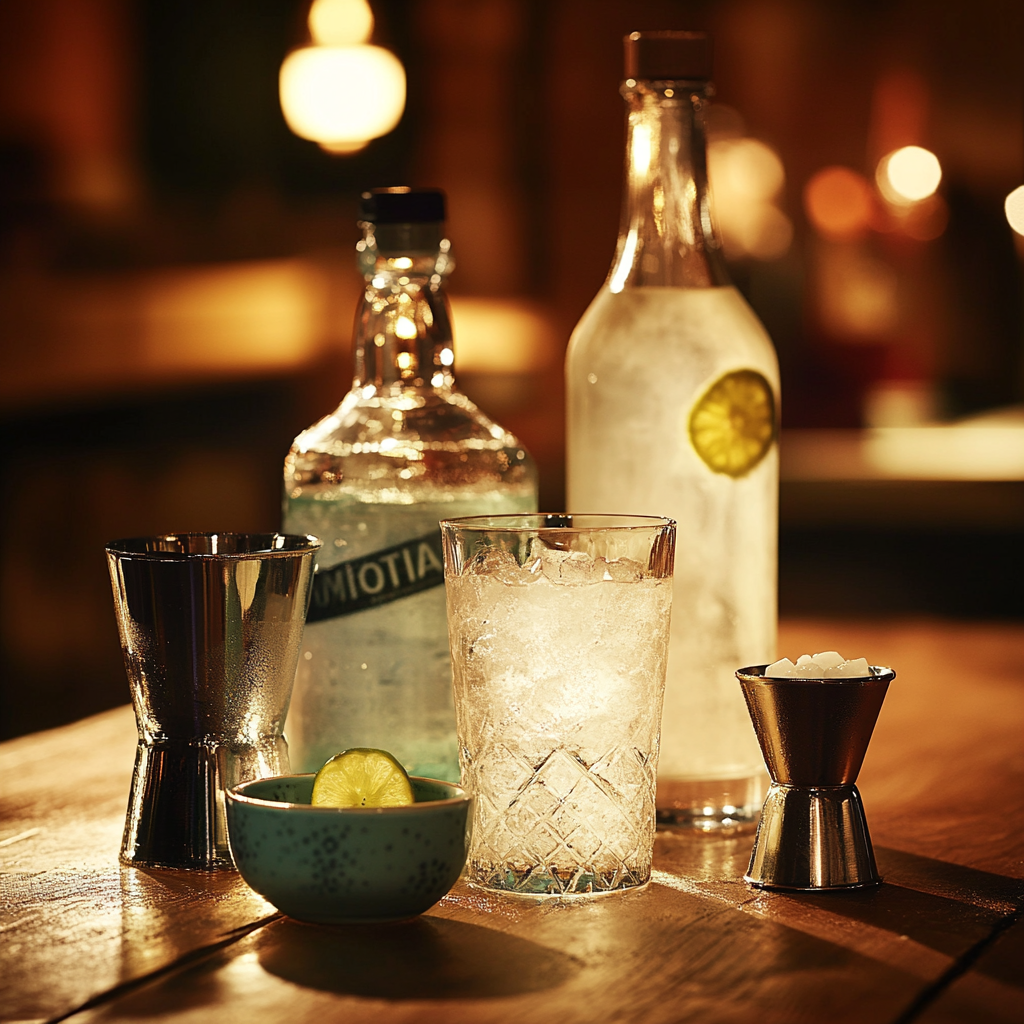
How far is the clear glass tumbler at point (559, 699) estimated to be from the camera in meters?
0.75

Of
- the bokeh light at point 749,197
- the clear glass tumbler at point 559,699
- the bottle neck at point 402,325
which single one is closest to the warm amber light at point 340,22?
the bokeh light at point 749,197

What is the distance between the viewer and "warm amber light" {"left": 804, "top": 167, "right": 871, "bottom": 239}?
195 inches

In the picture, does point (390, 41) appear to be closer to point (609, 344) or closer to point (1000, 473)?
point (1000, 473)

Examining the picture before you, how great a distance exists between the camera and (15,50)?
326cm

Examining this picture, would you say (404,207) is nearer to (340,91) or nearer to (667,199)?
(667,199)

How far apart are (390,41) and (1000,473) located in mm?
2248

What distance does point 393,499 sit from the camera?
95cm

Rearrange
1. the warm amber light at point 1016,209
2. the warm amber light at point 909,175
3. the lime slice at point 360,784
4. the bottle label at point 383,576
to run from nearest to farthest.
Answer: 1. the lime slice at point 360,784
2. the bottle label at point 383,576
3. the warm amber light at point 1016,209
4. the warm amber light at point 909,175

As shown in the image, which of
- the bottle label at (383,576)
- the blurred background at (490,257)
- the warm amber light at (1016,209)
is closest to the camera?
the bottle label at (383,576)

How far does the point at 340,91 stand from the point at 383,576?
302cm

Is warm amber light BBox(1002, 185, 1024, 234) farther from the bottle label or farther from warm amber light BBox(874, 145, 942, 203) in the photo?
the bottle label

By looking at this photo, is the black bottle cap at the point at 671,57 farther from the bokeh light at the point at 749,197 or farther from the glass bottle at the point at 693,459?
the bokeh light at the point at 749,197

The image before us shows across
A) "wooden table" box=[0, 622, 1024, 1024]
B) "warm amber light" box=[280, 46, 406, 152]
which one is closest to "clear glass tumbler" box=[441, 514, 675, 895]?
"wooden table" box=[0, 622, 1024, 1024]

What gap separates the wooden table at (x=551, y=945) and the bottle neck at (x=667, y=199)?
0.34 metres
